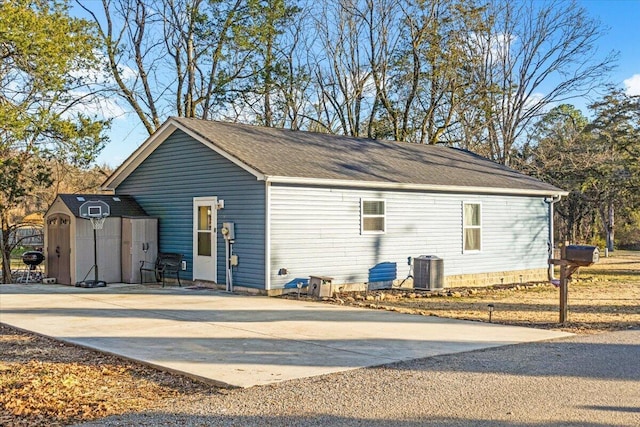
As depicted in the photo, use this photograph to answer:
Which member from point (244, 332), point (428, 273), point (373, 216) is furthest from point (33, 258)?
point (244, 332)

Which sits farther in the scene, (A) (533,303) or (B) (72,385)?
(A) (533,303)

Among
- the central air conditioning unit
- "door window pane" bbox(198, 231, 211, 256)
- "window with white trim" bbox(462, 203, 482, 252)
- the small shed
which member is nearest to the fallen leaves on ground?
"door window pane" bbox(198, 231, 211, 256)

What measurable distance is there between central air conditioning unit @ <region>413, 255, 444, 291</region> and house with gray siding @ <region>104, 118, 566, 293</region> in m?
0.63

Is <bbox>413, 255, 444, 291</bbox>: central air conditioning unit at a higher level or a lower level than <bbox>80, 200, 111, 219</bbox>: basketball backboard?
lower

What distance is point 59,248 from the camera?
1681 cm

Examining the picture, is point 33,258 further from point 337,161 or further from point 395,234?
point 395,234

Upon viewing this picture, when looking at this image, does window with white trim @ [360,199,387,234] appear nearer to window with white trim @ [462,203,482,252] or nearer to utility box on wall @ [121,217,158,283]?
window with white trim @ [462,203,482,252]

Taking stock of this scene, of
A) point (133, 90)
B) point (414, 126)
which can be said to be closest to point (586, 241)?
point (414, 126)

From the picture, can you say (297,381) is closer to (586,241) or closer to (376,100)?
(376,100)

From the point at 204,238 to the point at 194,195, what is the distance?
112 cm

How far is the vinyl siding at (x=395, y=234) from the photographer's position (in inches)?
581

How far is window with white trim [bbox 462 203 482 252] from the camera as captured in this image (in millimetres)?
18750

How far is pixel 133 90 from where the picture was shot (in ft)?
95.1

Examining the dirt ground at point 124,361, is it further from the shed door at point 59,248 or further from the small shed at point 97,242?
the shed door at point 59,248
